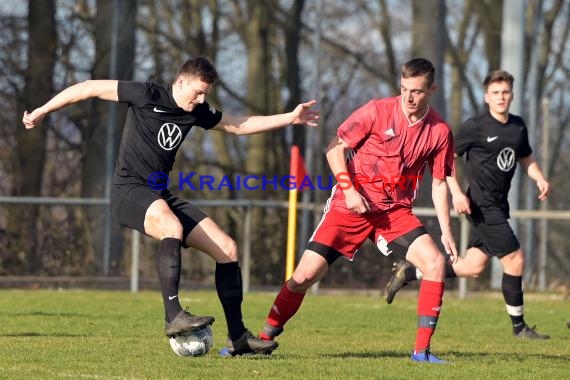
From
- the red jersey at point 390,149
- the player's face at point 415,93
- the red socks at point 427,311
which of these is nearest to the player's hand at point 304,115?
the red jersey at point 390,149

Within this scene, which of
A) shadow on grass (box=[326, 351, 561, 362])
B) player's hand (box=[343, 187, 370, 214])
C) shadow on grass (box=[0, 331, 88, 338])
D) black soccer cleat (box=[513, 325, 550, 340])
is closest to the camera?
player's hand (box=[343, 187, 370, 214])

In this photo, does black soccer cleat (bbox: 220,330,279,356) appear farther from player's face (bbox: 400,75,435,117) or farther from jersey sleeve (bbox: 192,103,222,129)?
player's face (bbox: 400,75,435,117)

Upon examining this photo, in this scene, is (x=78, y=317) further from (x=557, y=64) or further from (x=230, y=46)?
(x=557, y=64)

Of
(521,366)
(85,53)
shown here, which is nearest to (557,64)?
(85,53)

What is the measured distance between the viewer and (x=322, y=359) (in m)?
9.35

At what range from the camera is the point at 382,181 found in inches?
377

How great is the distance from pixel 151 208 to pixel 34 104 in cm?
1370

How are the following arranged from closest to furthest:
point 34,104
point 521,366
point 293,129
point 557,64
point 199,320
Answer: point 199,320 → point 521,366 → point 34,104 → point 293,129 → point 557,64

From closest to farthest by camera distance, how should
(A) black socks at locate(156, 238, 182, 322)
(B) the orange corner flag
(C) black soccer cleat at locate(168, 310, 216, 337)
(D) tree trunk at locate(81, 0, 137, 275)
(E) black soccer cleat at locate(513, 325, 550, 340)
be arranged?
(C) black soccer cleat at locate(168, 310, 216, 337) < (A) black socks at locate(156, 238, 182, 322) < (E) black soccer cleat at locate(513, 325, 550, 340) < (B) the orange corner flag < (D) tree trunk at locate(81, 0, 137, 275)

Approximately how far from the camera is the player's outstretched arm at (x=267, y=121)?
9.45 meters

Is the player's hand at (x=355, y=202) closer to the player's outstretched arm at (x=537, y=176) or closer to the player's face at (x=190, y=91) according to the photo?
the player's face at (x=190, y=91)

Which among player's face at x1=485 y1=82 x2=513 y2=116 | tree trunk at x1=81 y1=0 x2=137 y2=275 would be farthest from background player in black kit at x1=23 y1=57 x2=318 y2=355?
tree trunk at x1=81 y1=0 x2=137 y2=275

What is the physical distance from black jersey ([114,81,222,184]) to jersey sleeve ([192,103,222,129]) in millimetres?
50

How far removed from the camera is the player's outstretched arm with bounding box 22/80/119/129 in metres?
9.13
